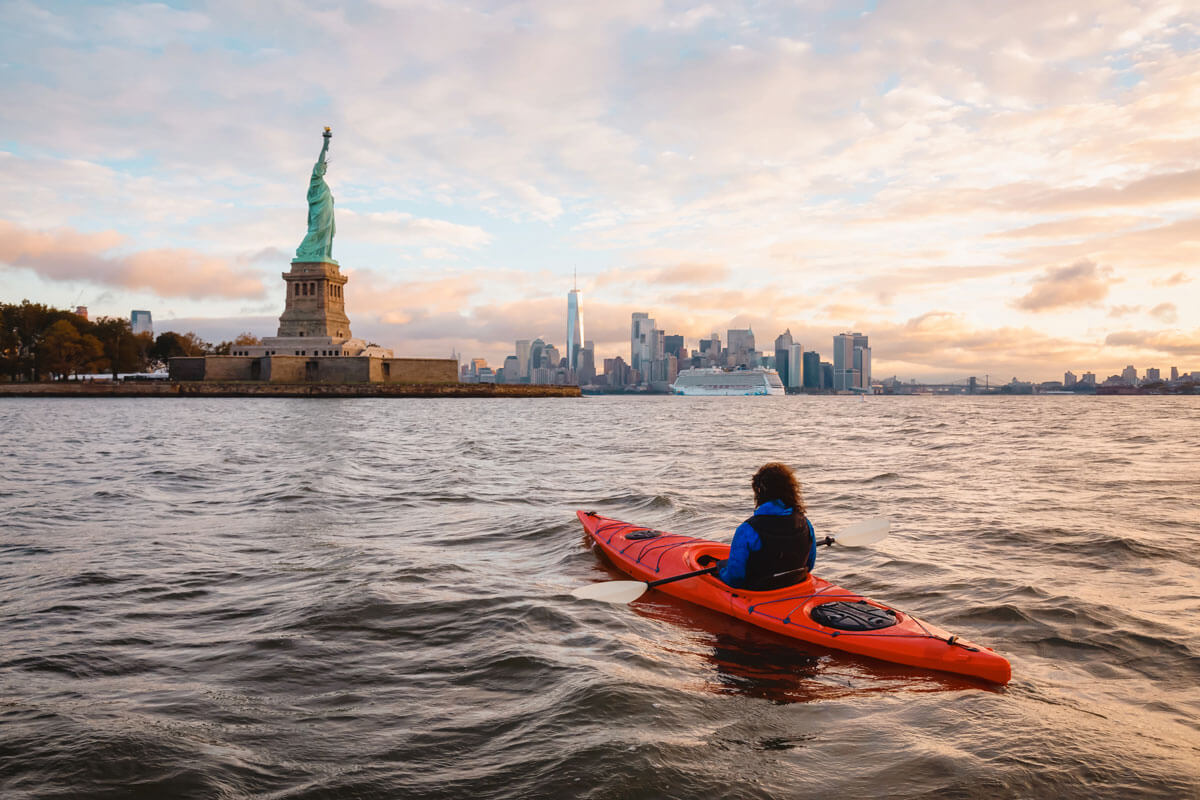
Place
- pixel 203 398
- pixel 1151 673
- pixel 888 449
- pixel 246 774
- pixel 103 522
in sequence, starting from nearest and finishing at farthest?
pixel 246 774
pixel 1151 673
pixel 103 522
pixel 888 449
pixel 203 398

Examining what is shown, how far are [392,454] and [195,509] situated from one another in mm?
11712

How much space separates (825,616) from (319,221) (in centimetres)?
9641

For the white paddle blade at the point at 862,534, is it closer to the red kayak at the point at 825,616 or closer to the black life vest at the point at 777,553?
the red kayak at the point at 825,616

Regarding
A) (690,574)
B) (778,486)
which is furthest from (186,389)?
(778,486)

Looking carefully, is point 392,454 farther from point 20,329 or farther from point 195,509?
point 20,329

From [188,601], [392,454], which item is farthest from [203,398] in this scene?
[188,601]

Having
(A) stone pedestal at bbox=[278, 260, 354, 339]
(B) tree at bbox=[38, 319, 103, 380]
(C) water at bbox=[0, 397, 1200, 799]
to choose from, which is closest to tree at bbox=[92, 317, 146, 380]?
(B) tree at bbox=[38, 319, 103, 380]

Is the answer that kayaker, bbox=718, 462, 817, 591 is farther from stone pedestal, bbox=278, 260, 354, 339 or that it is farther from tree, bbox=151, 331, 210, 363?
tree, bbox=151, 331, 210, 363

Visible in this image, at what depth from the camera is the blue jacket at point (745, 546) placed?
6949mm

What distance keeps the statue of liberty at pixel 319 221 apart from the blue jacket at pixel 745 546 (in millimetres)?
92419

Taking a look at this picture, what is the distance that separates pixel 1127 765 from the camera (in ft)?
14.4

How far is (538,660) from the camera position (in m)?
6.25

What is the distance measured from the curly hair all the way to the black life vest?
0.14m

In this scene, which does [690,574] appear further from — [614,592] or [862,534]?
[862,534]
